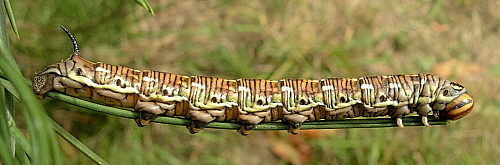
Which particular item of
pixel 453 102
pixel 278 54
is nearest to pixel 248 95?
pixel 453 102

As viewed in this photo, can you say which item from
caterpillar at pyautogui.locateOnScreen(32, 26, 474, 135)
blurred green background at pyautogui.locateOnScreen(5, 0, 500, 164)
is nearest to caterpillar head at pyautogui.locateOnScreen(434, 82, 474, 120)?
caterpillar at pyautogui.locateOnScreen(32, 26, 474, 135)

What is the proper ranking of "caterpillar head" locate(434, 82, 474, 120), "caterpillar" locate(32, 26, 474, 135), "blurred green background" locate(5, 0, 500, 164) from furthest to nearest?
"blurred green background" locate(5, 0, 500, 164)
"caterpillar head" locate(434, 82, 474, 120)
"caterpillar" locate(32, 26, 474, 135)

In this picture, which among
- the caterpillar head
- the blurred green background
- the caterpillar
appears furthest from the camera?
the blurred green background

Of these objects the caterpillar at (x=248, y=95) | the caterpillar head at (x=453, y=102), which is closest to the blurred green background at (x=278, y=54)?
the caterpillar at (x=248, y=95)

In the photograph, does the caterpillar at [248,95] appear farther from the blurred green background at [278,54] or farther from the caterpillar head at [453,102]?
the blurred green background at [278,54]

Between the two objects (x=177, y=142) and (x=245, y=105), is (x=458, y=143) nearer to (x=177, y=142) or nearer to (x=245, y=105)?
(x=177, y=142)

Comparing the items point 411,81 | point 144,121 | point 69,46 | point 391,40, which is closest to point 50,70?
point 144,121

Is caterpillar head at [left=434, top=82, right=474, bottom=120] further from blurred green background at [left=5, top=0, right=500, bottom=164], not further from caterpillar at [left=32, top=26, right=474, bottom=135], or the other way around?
blurred green background at [left=5, top=0, right=500, bottom=164]
